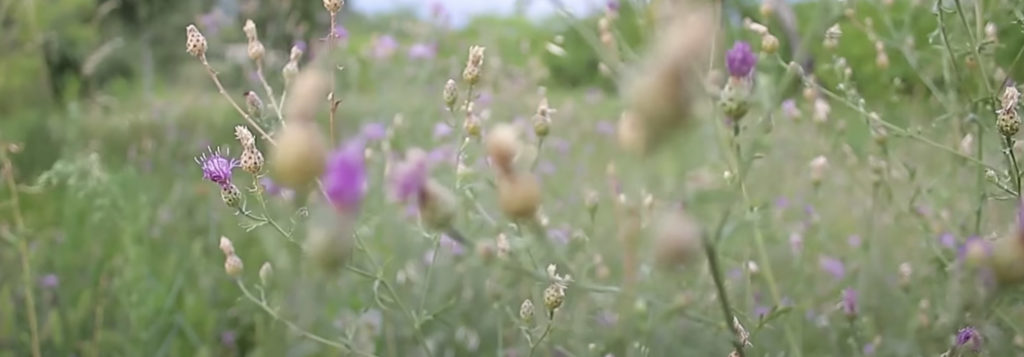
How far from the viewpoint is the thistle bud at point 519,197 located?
22.9 inches

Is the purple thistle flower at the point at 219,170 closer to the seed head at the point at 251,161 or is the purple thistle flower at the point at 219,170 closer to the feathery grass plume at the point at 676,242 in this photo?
the seed head at the point at 251,161

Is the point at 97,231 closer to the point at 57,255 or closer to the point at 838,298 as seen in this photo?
the point at 57,255

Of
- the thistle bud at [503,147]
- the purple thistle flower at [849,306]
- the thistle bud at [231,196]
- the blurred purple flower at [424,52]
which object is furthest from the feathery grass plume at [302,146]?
the blurred purple flower at [424,52]

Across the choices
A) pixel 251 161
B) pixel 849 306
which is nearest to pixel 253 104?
pixel 251 161

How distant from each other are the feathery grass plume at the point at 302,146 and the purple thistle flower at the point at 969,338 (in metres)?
0.63

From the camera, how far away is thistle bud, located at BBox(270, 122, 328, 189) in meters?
0.53

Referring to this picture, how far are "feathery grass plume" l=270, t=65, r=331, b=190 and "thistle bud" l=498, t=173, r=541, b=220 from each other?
0.11m

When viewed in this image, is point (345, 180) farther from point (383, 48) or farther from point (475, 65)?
point (383, 48)

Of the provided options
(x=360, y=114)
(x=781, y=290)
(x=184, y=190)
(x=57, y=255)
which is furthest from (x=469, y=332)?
(x=360, y=114)

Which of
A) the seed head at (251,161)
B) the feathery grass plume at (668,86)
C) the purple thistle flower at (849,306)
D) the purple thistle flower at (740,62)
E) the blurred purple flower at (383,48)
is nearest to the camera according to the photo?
the feathery grass plume at (668,86)

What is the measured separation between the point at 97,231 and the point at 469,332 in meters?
1.19

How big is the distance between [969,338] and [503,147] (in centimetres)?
56

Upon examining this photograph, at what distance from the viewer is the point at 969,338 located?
0.90m

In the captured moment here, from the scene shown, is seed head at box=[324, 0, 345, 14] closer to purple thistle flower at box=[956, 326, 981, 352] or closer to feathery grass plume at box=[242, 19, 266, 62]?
feathery grass plume at box=[242, 19, 266, 62]
